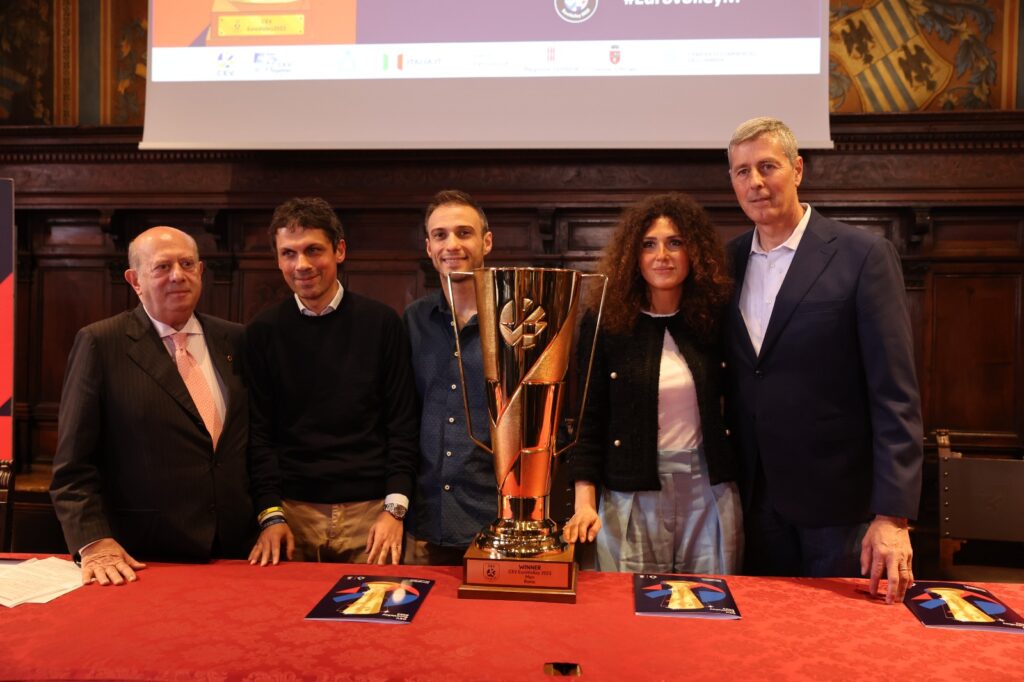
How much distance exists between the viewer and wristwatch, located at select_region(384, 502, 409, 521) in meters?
1.98

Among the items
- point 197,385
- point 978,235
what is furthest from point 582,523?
point 978,235

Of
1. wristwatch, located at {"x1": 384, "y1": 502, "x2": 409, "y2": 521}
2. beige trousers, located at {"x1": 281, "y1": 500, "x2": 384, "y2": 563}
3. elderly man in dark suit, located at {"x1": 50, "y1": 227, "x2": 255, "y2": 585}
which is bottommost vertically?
beige trousers, located at {"x1": 281, "y1": 500, "x2": 384, "y2": 563}

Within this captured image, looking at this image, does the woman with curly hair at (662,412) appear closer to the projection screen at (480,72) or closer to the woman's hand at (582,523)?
the woman's hand at (582,523)

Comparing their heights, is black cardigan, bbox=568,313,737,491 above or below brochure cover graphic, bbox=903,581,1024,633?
above

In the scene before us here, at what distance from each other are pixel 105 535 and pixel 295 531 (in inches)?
21.0

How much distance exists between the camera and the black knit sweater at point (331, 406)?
6.77 ft

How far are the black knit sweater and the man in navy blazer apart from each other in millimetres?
934

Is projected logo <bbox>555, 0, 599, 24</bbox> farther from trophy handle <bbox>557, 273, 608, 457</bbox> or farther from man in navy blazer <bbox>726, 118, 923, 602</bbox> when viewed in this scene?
trophy handle <bbox>557, 273, 608, 457</bbox>

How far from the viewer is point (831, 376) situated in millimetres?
1817

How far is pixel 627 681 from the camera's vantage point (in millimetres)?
1079

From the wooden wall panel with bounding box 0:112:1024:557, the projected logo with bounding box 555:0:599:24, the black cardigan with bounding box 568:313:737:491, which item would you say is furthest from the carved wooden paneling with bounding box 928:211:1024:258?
the black cardigan with bounding box 568:313:737:491

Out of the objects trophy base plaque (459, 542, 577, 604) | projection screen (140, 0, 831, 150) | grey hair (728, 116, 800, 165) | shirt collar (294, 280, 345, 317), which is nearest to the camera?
trophy base plaque (459, 542, 577, 604)

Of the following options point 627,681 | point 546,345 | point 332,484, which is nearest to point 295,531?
point 332,484

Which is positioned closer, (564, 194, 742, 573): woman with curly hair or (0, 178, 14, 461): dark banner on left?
(564, 194, 742, 573): woman with curly hair
